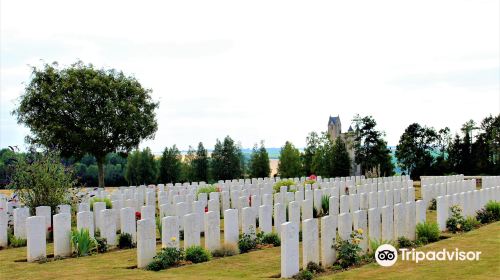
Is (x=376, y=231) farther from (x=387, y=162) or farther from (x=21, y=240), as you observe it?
(x=387, y=162)

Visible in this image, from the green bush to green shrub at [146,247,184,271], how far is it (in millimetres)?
1855

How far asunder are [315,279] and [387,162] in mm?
51197

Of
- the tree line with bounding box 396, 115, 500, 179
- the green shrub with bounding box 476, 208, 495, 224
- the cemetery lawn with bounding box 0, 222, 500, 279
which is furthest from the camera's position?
the tree line with bounding box 396, 115, 500, 179

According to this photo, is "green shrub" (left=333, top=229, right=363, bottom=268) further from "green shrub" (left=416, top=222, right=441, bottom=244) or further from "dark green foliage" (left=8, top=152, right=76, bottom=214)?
"dark green foliage" (left=8, top=152, right=76, bottom=214)

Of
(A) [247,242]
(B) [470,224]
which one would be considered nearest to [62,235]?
(A) [247,242]

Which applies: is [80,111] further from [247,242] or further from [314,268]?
[314,268]

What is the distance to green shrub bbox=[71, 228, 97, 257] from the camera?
14.2 meters

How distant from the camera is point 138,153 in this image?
7175 centimetres

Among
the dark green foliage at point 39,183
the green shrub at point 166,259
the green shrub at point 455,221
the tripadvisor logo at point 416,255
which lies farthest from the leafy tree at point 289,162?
the green shrub at point 166,259

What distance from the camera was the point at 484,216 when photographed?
64.2ft

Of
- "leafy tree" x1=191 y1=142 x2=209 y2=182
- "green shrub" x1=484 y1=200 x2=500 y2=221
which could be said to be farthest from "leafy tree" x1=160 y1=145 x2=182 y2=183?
"green shrub" x1=484 y1=200 x2=500 y2=221

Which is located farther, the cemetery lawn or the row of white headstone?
the row of white headstone

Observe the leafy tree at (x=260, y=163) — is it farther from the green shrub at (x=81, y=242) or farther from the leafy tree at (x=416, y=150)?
the green shrub at (x=81, y=242)

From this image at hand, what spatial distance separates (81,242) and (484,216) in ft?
39.8
